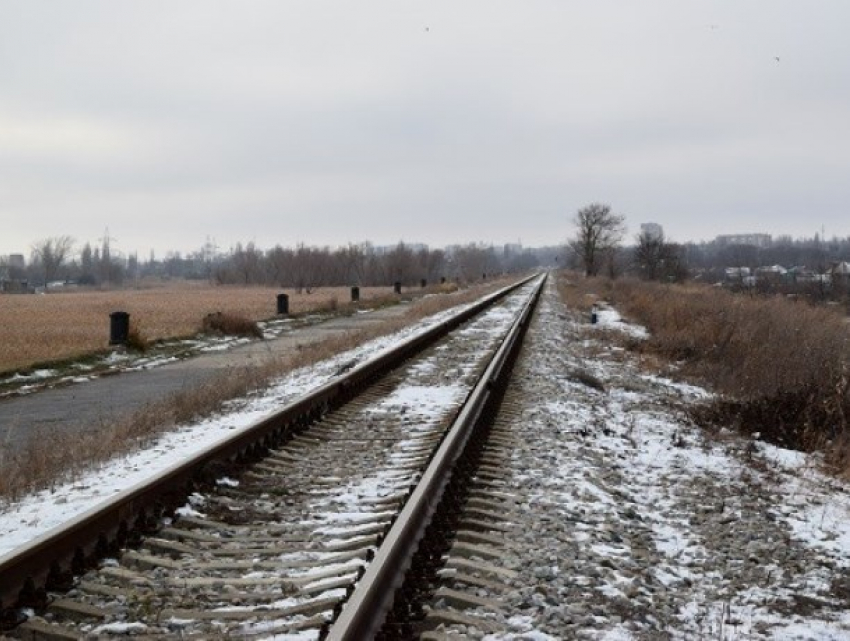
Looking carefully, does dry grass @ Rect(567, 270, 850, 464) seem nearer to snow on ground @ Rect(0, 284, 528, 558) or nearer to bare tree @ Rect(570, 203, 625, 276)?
snow on ground @ Rect(0, 284, 528, 558)

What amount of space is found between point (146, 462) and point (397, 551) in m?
3.31

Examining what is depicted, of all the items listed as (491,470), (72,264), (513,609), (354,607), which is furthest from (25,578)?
(72,264)

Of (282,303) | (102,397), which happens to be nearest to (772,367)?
(102,397)

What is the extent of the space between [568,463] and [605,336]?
46.7 feet

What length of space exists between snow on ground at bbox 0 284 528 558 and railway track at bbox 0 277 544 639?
0.29m

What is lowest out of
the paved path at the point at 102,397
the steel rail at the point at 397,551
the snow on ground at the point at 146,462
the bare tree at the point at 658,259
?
the paved path at the point at 102,397

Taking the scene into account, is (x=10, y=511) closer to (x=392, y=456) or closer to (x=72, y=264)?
(x=392, y=456)

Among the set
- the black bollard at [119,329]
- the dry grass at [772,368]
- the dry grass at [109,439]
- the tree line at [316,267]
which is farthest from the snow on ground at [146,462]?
the tree line at [316,267]

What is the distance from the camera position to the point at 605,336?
20281mm

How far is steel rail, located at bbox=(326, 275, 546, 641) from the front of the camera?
122 inches

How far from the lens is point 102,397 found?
37.6 feet

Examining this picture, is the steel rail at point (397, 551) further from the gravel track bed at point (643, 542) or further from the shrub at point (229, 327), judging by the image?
the shrub at point (229, 327)

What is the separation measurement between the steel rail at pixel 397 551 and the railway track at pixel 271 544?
0.03 ft

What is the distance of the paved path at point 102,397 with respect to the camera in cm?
908
